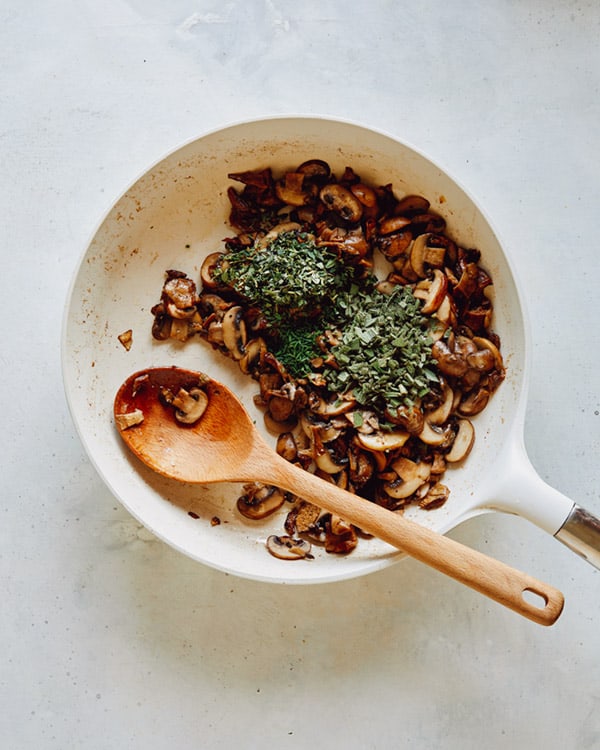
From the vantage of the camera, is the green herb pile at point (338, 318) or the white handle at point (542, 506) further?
the green herb pile at point (338, 318)

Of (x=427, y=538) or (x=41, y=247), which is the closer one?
(x=427, y=538)

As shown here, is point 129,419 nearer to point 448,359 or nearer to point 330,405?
point 330,405

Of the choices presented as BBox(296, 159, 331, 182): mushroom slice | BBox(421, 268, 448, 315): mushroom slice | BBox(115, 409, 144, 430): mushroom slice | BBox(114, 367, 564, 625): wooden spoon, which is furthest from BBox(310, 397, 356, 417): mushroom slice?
BBox(296, 159, 331, 182): mushroom slice

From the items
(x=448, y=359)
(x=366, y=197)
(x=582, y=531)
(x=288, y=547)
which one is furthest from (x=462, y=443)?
(x=366, y=197)

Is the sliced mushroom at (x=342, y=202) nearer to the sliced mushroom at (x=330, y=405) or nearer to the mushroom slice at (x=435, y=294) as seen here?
the mushroom slice at (x=435, y=294)

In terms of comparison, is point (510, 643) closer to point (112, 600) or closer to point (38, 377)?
point (112, 600)

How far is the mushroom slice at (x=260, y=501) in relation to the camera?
1447 mm

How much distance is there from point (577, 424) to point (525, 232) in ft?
1.33

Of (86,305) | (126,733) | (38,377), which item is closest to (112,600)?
(126,733)

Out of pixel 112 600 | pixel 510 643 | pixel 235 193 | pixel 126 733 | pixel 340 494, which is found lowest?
pixel 126 733

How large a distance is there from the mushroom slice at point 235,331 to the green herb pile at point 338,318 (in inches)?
1.6

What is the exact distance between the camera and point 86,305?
1.41m

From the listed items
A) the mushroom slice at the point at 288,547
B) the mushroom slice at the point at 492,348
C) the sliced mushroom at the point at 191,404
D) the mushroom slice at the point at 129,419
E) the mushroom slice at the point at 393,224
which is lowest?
the mushroom slice at the point at 288,547

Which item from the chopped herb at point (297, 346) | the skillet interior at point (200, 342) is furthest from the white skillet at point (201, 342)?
the chopped herb at point (297, 346)
